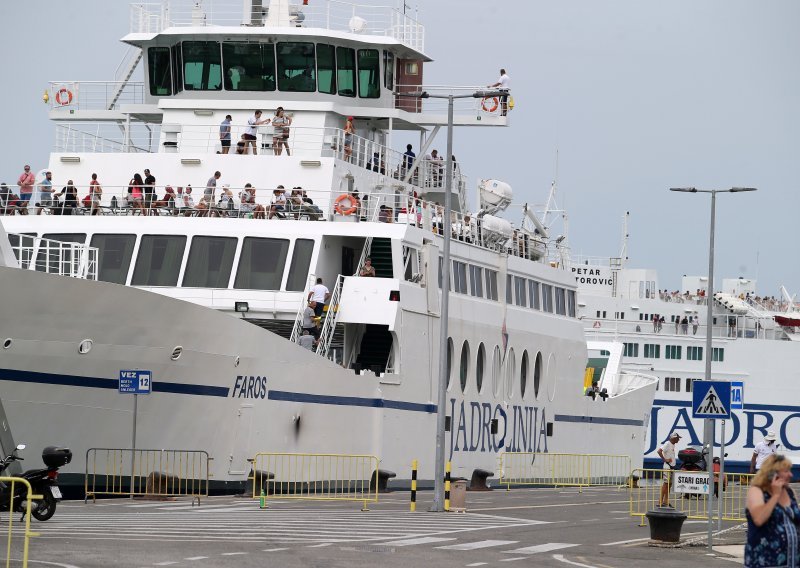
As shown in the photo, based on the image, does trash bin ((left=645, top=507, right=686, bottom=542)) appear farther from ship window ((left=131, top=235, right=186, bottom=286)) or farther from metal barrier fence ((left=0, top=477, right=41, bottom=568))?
ship window ((left=131, top=235, right=186, bottom=286))

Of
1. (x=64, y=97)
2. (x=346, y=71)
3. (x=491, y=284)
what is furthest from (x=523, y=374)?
(x=64, y=97)

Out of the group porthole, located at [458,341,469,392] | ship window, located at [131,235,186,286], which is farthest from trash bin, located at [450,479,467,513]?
porthole, located at [458,341,469,392]

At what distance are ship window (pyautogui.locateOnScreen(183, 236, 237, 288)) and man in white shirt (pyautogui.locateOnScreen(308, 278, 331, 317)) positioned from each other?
185 cm

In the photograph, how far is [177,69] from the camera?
1452 inches

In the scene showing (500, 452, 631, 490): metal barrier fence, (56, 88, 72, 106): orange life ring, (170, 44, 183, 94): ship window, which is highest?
(170, 44, 183, 94): ship window

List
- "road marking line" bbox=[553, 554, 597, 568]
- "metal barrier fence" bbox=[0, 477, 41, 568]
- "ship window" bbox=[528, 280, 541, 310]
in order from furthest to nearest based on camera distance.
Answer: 1. "ship window" bbox=[528, 280, 541, 310]
2. "road marking line" bbox=[553, 554, 597, 568]
3. "metal barrier fence" bbox=[0, 477, 41, 568]

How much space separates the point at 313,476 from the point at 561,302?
15.2 m

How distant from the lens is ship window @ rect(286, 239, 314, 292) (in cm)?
3145

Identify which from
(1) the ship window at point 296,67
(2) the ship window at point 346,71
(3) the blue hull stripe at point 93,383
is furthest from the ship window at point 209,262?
(2) the ship window at point 346,71

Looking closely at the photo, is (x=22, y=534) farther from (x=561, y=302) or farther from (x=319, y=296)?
(x=561, y=302)

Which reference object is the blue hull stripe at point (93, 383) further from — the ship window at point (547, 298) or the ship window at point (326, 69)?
the ship window at point (547, 298)

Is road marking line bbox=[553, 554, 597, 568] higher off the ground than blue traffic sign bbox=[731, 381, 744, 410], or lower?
lower

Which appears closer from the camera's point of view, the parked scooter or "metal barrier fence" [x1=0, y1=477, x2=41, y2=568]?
"metal barrier fence" [x1=0, y1=477, x2=41, y2=568]

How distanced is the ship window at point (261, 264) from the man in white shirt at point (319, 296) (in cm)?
102
